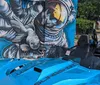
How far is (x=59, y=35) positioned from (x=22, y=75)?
22.8 feet

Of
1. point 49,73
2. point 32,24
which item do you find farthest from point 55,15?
point 49,73

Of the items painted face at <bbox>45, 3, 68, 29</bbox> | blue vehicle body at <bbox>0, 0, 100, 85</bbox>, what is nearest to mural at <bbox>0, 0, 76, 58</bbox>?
painted face at <bbox>45, 3, 68, 29</bbox>

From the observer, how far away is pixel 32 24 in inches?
434

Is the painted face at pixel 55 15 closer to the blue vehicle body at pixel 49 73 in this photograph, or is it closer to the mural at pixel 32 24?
the mural at pixel 32 24

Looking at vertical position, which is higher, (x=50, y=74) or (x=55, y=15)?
(x=55, y=15)

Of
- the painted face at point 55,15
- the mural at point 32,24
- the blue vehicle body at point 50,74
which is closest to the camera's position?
the blue vehicle body at point 50,74

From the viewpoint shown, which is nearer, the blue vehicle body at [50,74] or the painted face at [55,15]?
the blue vehicle body at [50,74]

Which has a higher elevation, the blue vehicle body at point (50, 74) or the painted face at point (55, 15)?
the painted face at point (55, 15)

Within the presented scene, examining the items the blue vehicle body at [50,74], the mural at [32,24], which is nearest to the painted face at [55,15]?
the mural at [32,24]

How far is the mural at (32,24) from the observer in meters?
10.8

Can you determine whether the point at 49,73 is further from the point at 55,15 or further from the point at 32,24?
the point at 55,15

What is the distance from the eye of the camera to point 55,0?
36.3 feet

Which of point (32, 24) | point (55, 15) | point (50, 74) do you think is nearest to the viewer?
point (50, 74)

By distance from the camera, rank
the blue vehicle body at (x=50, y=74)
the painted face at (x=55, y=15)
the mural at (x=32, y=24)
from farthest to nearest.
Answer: the painted face at (x=55, y=15) → the mural at (x=32, y=24) → the blue vehicle body at (x=50, y=74)
